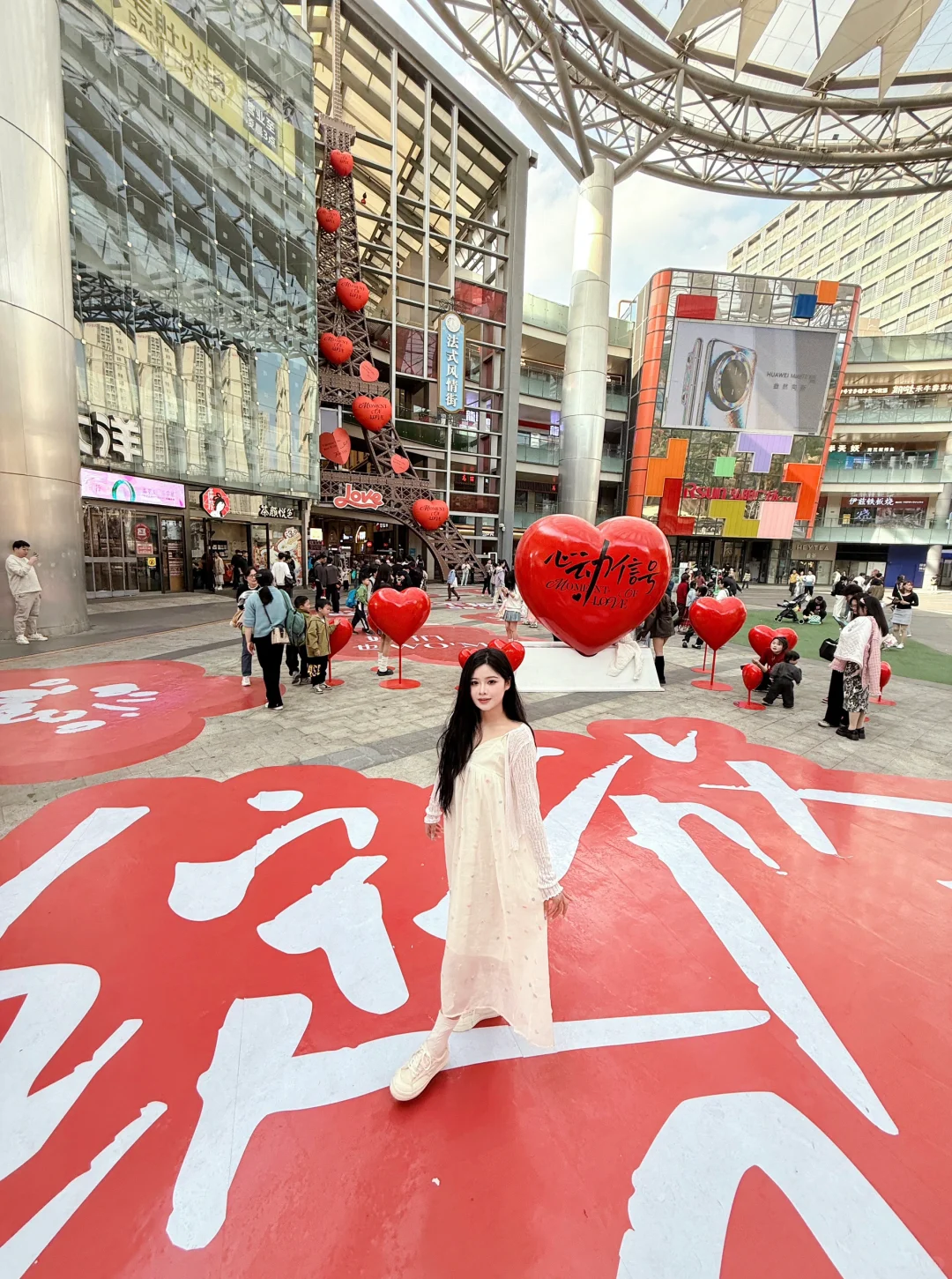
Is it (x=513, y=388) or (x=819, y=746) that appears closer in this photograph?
(x=819, y=746)

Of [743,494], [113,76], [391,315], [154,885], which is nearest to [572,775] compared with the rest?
[154,885]

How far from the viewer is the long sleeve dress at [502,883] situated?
1.93m

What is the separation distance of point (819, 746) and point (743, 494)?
28.5m

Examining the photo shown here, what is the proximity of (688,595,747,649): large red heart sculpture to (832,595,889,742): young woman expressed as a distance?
1.75 metres

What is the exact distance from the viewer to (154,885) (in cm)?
321

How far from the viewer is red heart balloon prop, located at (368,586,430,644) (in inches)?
291

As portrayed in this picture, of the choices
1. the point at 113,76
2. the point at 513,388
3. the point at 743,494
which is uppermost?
the point at 113,76

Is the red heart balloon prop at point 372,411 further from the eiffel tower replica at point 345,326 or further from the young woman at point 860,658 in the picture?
the young woman at point 860,658

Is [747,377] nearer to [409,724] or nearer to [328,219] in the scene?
[328,219]

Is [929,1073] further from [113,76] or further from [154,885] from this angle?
[113,76]

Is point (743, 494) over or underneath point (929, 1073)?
over

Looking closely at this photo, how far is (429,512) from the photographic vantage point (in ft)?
63.5

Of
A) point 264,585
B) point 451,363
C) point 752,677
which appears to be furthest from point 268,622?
point 451,363

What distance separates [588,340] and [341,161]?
11.8m
